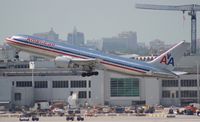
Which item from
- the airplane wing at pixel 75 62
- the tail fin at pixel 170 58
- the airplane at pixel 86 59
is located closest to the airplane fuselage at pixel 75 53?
the airplane at pixel 86 59

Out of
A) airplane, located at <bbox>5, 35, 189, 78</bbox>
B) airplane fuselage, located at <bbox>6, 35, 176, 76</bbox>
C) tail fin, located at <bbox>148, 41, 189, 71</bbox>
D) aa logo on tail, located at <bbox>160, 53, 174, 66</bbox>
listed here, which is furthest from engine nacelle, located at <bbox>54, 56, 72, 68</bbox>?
aa logo on tail, located at <bbox>160, 53, 174, 66</bbox>

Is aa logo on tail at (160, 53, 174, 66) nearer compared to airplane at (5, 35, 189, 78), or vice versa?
airplane at (5, 35, 189, 78)

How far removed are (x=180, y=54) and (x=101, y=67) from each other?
20614 millimetres

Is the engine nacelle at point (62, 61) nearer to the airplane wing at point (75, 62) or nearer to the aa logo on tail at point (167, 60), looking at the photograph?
the airplane wing at point (75, 62)

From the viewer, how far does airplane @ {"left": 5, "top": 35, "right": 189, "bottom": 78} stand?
481ft

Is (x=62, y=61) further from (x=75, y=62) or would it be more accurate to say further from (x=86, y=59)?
(x=86, y=59)

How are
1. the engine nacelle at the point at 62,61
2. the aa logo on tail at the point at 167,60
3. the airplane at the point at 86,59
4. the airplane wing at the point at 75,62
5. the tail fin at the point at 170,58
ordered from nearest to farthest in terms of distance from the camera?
1. the engine nacelle at the point at 62,61
2. the airplane wing at the point at 75,62
3. the airplane at the point at 86,59
4. the tail fin at the point at 170,58
5. the aa logo on tail at the point at 167,60

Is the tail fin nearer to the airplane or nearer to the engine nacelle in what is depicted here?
the airplane

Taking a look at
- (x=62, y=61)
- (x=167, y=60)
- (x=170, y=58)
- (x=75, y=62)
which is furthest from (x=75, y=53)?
(x=170, y=58)

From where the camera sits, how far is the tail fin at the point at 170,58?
154 m

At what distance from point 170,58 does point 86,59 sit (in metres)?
20.3

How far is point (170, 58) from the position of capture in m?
156

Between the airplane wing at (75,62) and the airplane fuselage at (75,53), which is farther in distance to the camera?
the airplane fuselage at (75,53)

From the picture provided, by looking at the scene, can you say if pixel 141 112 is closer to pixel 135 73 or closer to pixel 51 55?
pixel 135 73
